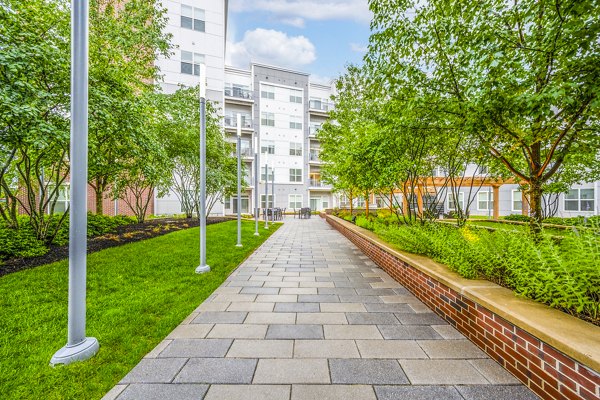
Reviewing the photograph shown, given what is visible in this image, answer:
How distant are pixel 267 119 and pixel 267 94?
267 centimetres

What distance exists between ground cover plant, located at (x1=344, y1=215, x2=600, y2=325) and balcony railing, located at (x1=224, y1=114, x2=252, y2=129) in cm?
2433

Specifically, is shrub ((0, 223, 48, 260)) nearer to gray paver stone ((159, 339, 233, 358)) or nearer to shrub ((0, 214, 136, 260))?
shrub ((0, 214, 136, 260))

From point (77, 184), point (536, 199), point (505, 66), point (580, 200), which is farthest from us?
point (580, 200)

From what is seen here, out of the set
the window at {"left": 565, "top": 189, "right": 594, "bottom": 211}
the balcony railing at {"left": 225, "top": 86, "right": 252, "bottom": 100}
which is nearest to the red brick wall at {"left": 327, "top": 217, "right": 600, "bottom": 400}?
the window at {"left": 565, "top": 189, "right": 594, "bottom": 211}

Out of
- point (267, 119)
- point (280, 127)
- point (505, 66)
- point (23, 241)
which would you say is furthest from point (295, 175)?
point (505, 66)

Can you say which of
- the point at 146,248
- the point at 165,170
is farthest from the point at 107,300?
the point at 165,170

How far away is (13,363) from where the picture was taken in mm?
2121

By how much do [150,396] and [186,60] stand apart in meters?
23.4

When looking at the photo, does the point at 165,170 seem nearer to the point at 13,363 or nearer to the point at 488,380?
the point at 13,363

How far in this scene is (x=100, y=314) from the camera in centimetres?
310

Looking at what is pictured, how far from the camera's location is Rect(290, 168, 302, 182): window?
28578mm

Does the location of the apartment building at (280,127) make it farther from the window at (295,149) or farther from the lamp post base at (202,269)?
the lamp post base at (202,269)

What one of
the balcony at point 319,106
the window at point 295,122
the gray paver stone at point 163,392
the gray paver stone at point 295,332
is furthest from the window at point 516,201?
the gray paver stone at point 163,392

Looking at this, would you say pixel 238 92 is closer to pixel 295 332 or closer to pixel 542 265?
pixel 295 332
